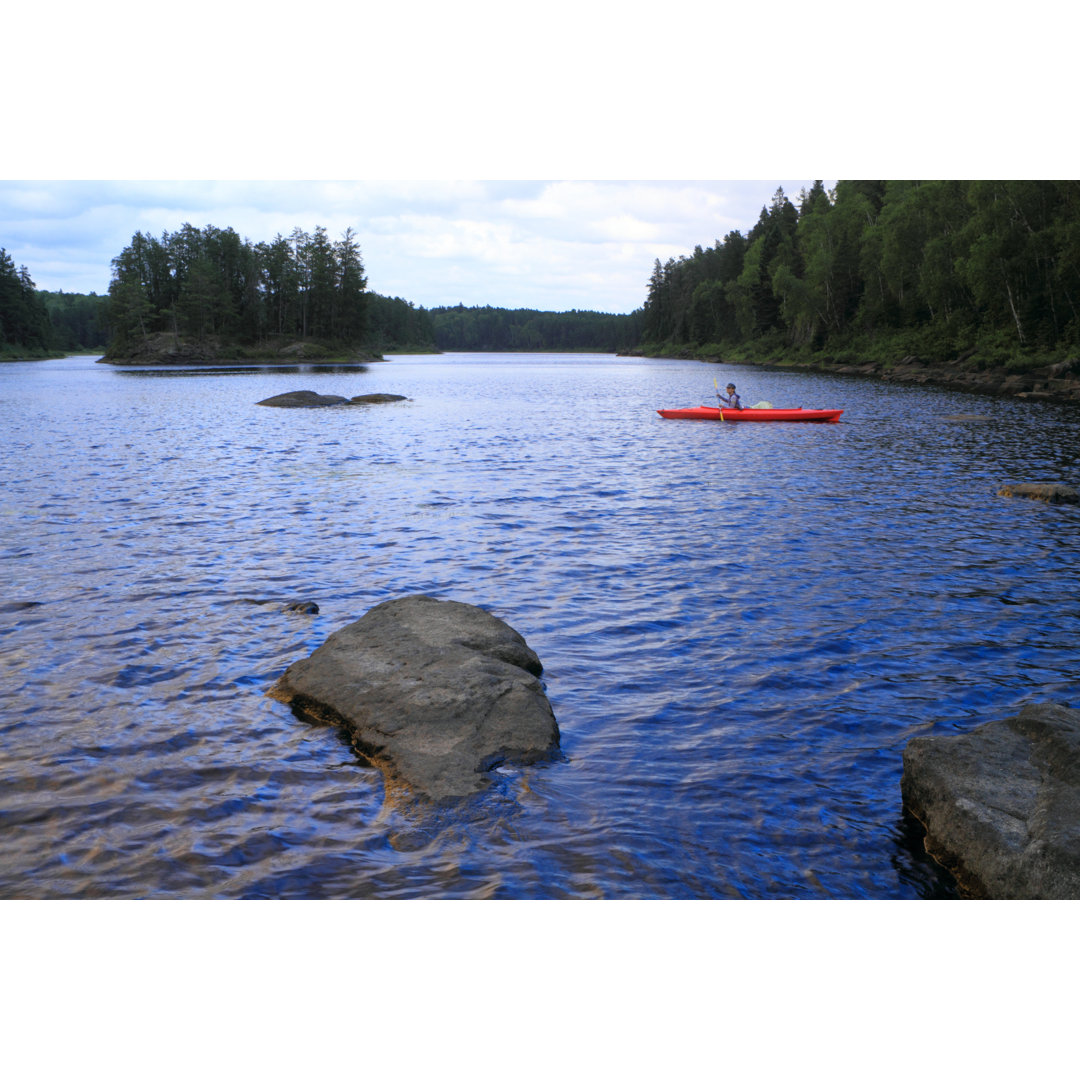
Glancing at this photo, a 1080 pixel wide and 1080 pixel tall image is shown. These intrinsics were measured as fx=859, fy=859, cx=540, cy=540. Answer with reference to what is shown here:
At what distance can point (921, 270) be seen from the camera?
188 feet

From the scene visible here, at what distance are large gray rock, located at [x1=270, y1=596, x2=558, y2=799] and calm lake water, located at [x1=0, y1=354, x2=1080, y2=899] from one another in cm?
25

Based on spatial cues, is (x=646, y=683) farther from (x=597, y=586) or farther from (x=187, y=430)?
(x=187, y=430)

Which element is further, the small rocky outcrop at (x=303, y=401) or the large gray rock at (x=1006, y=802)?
the small rocky outcrop at (x=303, y=401)

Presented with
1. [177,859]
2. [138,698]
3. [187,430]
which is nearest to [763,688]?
[177,859]

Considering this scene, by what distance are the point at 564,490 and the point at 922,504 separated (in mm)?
7721

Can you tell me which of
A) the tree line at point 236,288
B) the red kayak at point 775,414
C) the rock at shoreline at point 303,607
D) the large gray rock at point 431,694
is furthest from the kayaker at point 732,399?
the tree line at point 236,288

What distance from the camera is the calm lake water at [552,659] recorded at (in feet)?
18.2

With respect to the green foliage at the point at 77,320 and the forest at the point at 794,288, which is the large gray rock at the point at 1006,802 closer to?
the forest at the point at 794,288

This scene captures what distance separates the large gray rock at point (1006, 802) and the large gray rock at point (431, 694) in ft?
9.20

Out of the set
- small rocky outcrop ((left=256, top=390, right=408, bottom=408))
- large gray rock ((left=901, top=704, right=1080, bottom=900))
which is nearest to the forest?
small rocky outcrop ((left=256, top=390, right=408, bottom=408))

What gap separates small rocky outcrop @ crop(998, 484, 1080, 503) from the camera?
17.6 meters

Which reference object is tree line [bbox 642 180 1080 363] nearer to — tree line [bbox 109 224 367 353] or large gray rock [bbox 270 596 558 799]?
large gray rock [bbox 270 596 558 799]

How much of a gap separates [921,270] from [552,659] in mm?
57883

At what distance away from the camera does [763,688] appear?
837cm
